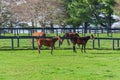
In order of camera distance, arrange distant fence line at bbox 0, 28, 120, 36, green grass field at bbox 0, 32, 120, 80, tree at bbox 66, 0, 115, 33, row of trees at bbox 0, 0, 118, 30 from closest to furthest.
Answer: green grass field at bbox 0, 32, 120, 80 → distant fence line at bbox 0, 28, 120, 36 → tree at bbox 66, 0, 115, 33 → row of trees at bbox 0, 0, 118, 30

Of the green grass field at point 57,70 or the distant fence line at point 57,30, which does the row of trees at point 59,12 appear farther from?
the green grass field at point 57,70

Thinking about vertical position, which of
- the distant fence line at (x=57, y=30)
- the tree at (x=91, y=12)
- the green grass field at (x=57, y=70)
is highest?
the tree at (x=91, y=12)

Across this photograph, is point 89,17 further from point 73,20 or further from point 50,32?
point 50,32

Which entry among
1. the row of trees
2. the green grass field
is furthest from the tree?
the green grass field

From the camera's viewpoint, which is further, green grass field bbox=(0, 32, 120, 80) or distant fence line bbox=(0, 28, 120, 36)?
distant fence line bbox=(0, 28, 120, 36)

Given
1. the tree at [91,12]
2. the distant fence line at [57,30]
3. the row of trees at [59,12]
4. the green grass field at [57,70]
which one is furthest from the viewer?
the row of trees at [59,12]

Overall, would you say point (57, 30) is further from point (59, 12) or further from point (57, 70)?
point (59, 12)

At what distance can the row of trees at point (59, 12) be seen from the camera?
52.9 m

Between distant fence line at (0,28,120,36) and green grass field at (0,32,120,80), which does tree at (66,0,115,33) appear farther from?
green grass field at (0,32,120,80)

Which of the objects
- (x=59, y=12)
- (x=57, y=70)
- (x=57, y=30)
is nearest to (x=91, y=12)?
(x=59, y=12)

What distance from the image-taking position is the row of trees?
52.9 m

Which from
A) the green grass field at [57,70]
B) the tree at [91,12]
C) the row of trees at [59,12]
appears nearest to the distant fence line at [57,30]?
the tree at [91,12]

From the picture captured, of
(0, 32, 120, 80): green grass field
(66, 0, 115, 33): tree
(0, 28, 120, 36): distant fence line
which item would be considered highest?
A: (66, 0, 115, 33): tree

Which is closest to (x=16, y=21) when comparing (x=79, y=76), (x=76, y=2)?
(x=76, y=2)
